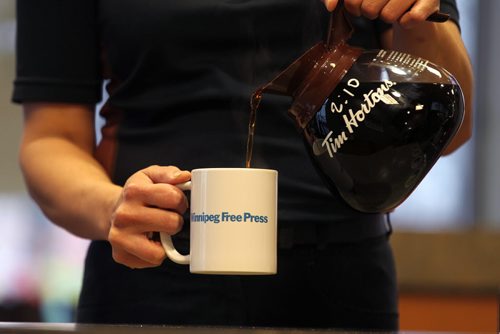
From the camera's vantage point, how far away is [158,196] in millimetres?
931

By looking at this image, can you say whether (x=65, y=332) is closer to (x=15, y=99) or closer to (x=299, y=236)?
(x=299, y=236)

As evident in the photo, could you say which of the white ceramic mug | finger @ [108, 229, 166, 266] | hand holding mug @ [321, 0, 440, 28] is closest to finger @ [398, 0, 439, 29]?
hand holding mug @ [321, 0, 440, 28]

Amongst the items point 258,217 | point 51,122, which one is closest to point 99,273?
point 51,122

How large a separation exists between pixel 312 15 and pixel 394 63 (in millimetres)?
206

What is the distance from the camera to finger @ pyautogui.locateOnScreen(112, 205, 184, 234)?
36.9 inches

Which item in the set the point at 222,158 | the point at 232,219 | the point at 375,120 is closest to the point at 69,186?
the point at 222,158

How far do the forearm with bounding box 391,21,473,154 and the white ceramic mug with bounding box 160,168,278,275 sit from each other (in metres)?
0.26

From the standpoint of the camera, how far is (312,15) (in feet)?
3.62

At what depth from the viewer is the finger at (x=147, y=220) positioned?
937mm

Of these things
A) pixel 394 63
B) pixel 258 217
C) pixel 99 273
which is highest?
pixel 394 63

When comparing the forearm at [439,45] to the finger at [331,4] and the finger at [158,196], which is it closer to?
the finger at [331,4]

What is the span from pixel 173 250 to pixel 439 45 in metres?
0.38

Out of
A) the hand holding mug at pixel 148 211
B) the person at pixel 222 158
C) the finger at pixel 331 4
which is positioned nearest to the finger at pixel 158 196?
the hand holding mug at pixel 148 211

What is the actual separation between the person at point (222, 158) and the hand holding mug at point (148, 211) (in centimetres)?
9
